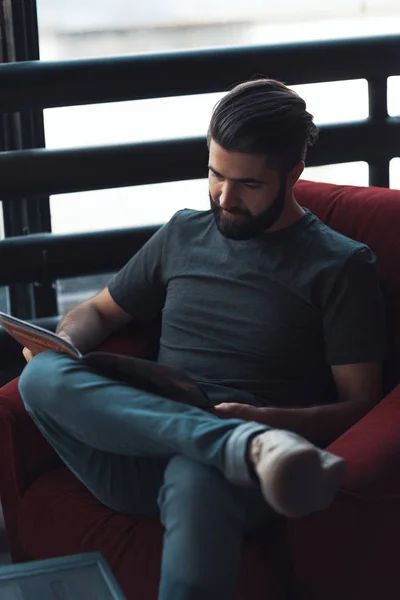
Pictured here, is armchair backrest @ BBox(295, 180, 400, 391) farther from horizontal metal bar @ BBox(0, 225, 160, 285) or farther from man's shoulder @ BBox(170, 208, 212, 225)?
horizontal metal bar @ BBox(0, 225, 160, 285)

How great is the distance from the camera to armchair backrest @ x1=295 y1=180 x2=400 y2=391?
2.22 metres

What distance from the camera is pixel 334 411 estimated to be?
1.99m

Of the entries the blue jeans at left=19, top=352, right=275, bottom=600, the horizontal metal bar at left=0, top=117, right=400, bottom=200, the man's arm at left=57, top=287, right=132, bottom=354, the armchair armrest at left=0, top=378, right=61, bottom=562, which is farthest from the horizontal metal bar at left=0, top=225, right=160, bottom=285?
the blue jeans at left=19, top=352, right=275, bottom=600

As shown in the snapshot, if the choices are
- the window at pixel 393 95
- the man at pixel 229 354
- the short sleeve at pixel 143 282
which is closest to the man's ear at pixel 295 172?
the man at pixel 229 354

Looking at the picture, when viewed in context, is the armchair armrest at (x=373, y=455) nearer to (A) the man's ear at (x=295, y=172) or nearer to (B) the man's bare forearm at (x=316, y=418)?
(B) the man's bare forearm at (x=316, y=418)

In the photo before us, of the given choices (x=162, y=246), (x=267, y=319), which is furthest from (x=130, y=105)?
(x=267, y=319)

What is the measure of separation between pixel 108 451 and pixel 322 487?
49 cm

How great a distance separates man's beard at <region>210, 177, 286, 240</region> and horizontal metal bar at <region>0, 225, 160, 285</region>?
0.89 meters

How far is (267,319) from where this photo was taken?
2119mm

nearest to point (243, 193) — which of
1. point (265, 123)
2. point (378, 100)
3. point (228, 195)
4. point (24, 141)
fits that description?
point (228, 195)

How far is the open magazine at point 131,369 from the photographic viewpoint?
186cm

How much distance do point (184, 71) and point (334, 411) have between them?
4.37 feet

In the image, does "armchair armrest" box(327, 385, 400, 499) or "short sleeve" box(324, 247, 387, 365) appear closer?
"armchair armrest" box(327, 385, 400, 499)

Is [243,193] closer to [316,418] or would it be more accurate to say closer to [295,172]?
[295,172]
